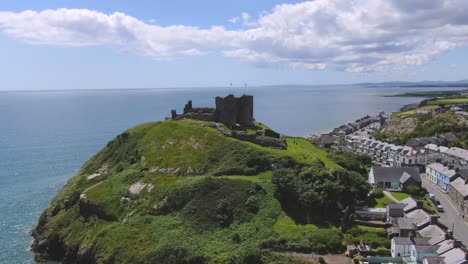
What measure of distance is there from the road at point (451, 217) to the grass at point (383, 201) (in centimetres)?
→ 707

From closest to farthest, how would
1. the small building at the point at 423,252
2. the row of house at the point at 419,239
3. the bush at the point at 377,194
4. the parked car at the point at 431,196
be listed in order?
the row of house at the point at 419,239 → the small building at the point at 423,252 → the bush at the point at 377,194 → the parked car at the point at 431,196

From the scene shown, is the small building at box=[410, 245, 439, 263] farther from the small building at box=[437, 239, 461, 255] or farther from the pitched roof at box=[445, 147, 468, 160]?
the pitched roof at box=[445, 147, 468, 160]

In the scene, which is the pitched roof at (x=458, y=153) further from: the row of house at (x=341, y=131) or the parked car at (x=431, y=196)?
the row of house at (x=341, y=131)

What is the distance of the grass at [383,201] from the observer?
5941 centimetres

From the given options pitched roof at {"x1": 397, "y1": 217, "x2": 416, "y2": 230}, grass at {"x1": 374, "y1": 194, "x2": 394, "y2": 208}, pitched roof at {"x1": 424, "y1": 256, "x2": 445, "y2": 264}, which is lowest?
grass at {"x1": 374, "y1": 194, "x2": 394, "y2": 208}

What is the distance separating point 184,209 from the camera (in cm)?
5497

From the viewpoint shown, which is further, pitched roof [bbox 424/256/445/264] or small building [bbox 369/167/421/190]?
small building [bbox 369/167/421/190]

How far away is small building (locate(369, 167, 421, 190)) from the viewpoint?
7056 centimetres

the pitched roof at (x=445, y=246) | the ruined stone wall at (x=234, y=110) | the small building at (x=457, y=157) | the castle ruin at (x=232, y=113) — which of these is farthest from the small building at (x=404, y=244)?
the small building at (x=457, y=157)

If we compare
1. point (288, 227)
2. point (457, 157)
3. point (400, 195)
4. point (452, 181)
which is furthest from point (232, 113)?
point (457, 157)

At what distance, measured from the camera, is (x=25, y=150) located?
121 metres

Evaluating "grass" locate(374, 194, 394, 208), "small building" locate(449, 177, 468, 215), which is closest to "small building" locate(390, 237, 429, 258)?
"grass" locate(374, 194, 394, 208)

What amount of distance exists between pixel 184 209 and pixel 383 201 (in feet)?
95.5

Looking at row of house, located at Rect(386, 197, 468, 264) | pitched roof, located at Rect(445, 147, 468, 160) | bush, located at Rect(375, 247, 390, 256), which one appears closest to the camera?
row of house, located at Rect(386, 197, 468, 264)
